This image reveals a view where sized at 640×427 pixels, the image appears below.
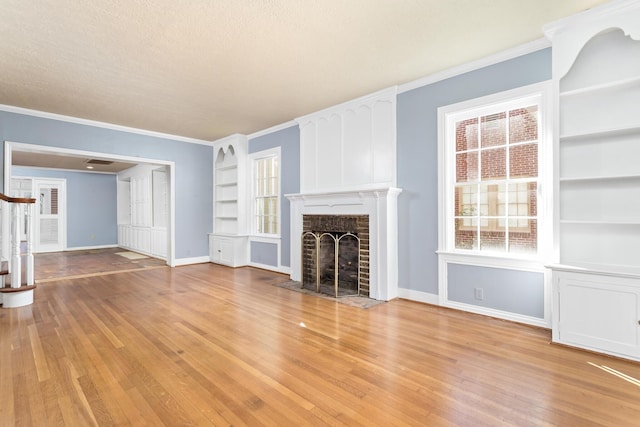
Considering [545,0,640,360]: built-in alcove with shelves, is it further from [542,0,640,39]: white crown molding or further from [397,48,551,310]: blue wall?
[397,48,551,310]: blue wall

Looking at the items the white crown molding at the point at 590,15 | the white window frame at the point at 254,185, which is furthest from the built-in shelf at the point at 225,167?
the white crown molding at the point at 590,15

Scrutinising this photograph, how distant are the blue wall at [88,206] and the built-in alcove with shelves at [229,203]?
223 inches

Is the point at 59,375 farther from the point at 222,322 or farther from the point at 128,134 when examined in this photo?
the point at 128,134

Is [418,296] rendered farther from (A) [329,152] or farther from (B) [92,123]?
(B) [92,123]

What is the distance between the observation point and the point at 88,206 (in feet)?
32.3

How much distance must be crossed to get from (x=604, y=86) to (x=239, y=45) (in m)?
3.17

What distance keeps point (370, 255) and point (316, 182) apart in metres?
1.60

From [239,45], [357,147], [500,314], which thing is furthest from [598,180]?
[239,45]

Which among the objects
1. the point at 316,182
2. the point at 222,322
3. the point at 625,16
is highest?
the point at 625,16

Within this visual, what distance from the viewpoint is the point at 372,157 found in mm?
4238

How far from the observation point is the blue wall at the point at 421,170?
3516 mm

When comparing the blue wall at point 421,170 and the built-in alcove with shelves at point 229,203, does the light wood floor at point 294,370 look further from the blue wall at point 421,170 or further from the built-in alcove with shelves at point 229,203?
the built-in alcove with shelves at point 229,203

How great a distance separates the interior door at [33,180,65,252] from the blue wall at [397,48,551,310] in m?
10.4

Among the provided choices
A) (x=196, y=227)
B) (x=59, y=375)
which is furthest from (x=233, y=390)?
(x=196, y=227)
